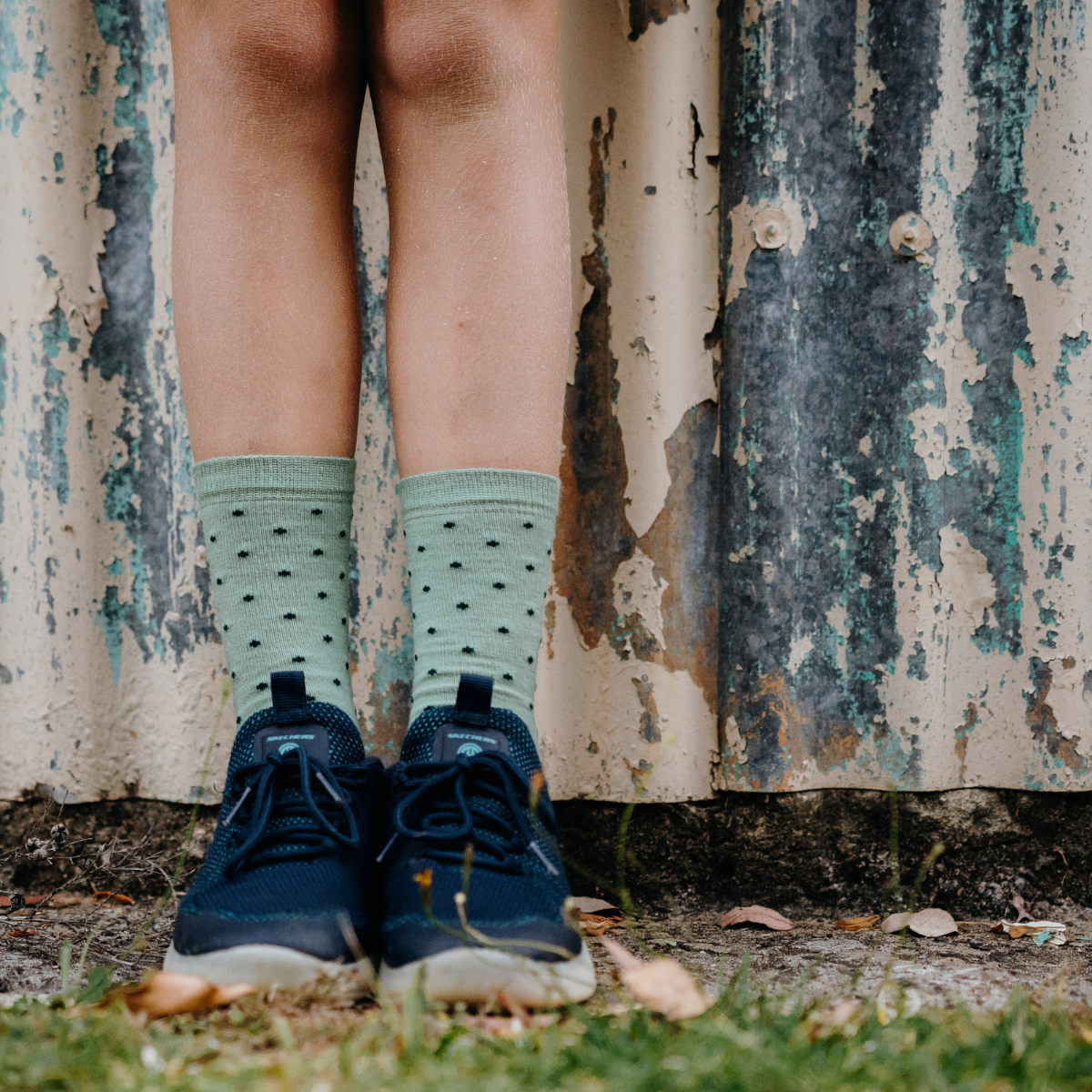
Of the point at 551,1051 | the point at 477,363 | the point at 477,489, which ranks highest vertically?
the point at 477,363

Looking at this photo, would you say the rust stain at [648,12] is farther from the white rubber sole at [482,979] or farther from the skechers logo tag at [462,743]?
the white rubber sole at [482,979]

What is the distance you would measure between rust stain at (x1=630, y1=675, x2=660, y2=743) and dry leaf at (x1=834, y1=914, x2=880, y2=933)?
280 mm

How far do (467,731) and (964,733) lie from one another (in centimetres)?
63

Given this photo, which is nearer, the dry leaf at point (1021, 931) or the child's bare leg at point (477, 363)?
the child's bare leg at point (477, 363)

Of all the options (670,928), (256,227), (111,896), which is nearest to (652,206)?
(256,227)

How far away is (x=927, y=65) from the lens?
1.02 m

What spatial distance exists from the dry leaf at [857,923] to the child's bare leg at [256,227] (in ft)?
2.47

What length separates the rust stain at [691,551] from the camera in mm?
1073

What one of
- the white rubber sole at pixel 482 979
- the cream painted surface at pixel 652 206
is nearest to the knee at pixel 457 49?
the cream painted surface at pixel 652 206

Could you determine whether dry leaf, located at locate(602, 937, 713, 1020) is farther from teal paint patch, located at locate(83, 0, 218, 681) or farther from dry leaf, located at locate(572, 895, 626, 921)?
teal paint patch, located at locate(83, 0, 218, 681)

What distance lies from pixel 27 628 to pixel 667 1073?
972 mm

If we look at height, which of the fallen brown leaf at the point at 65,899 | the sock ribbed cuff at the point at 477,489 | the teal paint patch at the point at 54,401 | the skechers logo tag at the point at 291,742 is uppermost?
the teal paint patch at the point at 54,401

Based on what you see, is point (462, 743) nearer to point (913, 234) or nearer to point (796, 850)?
point (796, 850)

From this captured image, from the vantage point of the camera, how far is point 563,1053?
0.48m
